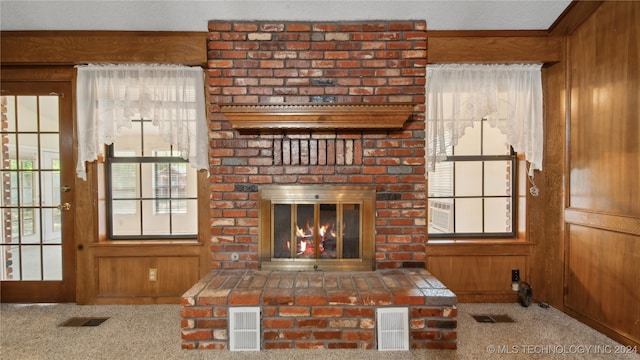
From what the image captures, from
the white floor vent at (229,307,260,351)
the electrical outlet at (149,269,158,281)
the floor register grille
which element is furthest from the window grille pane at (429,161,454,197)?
the floor register grille

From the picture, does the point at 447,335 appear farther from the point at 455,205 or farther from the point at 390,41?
the point at 390,41

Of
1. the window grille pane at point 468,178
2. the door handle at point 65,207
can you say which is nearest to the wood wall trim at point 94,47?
the door handle at point 65,207

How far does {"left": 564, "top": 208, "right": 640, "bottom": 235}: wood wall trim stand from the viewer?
6.12ft

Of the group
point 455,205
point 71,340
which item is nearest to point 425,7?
point 455,205

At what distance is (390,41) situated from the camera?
233 cm

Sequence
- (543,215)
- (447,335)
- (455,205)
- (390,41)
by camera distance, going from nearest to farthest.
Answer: (447,335) < (390,41) < (543,215) < (455,205)

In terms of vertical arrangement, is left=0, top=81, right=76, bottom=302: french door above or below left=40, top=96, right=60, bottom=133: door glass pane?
below

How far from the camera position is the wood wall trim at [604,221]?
1865 millimetres

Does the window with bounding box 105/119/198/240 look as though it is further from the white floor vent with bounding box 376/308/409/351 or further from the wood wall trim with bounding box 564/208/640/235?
the wood wall trim with bounding box 564/208/640/235

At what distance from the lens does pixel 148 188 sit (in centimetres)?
265

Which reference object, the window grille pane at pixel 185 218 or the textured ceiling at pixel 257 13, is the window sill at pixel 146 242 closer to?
the window grille pane at pixel 185 218

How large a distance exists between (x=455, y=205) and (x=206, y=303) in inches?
86.3

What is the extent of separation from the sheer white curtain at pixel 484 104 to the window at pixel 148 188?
7.08 feet

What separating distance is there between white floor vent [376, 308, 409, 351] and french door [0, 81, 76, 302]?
2604mm
